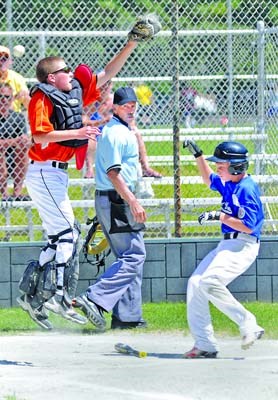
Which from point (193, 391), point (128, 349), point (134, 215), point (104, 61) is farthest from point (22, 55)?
point (193, 391)

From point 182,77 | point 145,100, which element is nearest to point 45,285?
point 182,77

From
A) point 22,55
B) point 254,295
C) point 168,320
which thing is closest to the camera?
point 168,320

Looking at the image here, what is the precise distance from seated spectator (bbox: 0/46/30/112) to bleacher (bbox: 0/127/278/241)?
0.88m

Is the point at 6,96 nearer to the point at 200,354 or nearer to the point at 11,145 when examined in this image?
the point at 11,145

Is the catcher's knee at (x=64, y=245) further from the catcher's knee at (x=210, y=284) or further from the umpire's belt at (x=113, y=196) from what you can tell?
the catcher's knee at (x=210, y=284)

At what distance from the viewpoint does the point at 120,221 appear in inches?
360

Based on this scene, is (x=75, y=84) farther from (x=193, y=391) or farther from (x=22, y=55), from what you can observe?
(x=193, y=391)

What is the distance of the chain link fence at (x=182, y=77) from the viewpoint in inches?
422

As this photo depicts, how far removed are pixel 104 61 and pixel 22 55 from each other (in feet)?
2.57

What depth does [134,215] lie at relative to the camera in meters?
8.82

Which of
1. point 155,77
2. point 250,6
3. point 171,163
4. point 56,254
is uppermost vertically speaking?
point 250,6

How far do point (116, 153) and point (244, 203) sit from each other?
4.52 ft

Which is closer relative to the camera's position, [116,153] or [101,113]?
[116,153]

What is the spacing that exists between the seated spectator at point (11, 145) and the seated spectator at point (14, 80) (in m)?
0.06
